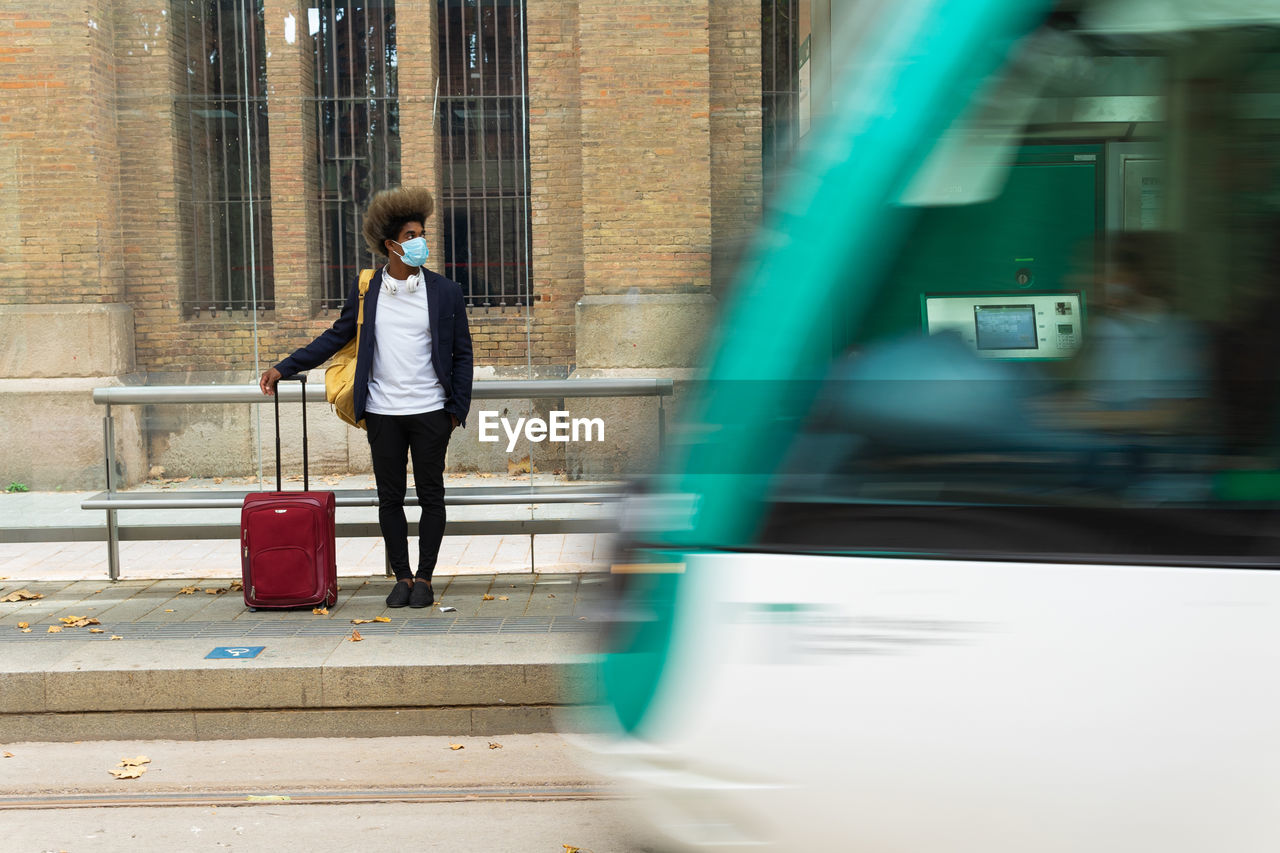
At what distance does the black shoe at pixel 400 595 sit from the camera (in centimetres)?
628

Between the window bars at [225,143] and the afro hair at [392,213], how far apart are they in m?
4.78

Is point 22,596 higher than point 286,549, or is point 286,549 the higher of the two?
point 286,549

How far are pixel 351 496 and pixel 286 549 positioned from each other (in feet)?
1.94

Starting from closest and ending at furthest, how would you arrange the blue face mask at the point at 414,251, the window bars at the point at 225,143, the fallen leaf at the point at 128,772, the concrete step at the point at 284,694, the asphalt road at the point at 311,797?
the asphalt road at the point at 311,797, the fallen leaf at the point at 128,772, the concrete step at the point at 284,694, the blue face mask at the point at 414,251, the window bars at the point at 225,143

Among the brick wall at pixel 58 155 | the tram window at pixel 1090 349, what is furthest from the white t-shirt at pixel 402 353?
the brick wall at pixel 58 155

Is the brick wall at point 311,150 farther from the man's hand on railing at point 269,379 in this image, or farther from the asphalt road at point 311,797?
the asphalt road at point 311,797

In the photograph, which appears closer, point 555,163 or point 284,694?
point 284,694

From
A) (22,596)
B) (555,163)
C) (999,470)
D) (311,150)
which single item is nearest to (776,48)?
(555,163)

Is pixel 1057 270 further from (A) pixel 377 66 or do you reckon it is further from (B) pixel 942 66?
(A) pixel 377 66

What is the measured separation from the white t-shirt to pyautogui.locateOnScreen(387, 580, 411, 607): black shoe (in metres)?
0.93

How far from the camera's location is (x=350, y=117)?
1060 cm

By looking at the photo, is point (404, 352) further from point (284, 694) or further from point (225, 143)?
point (225, 143)

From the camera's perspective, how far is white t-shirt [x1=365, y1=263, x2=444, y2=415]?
5.91 m

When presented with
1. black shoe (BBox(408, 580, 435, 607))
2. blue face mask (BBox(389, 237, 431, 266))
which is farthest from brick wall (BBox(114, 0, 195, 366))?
blue face mask (BBox(389, 237, 431, 266))
